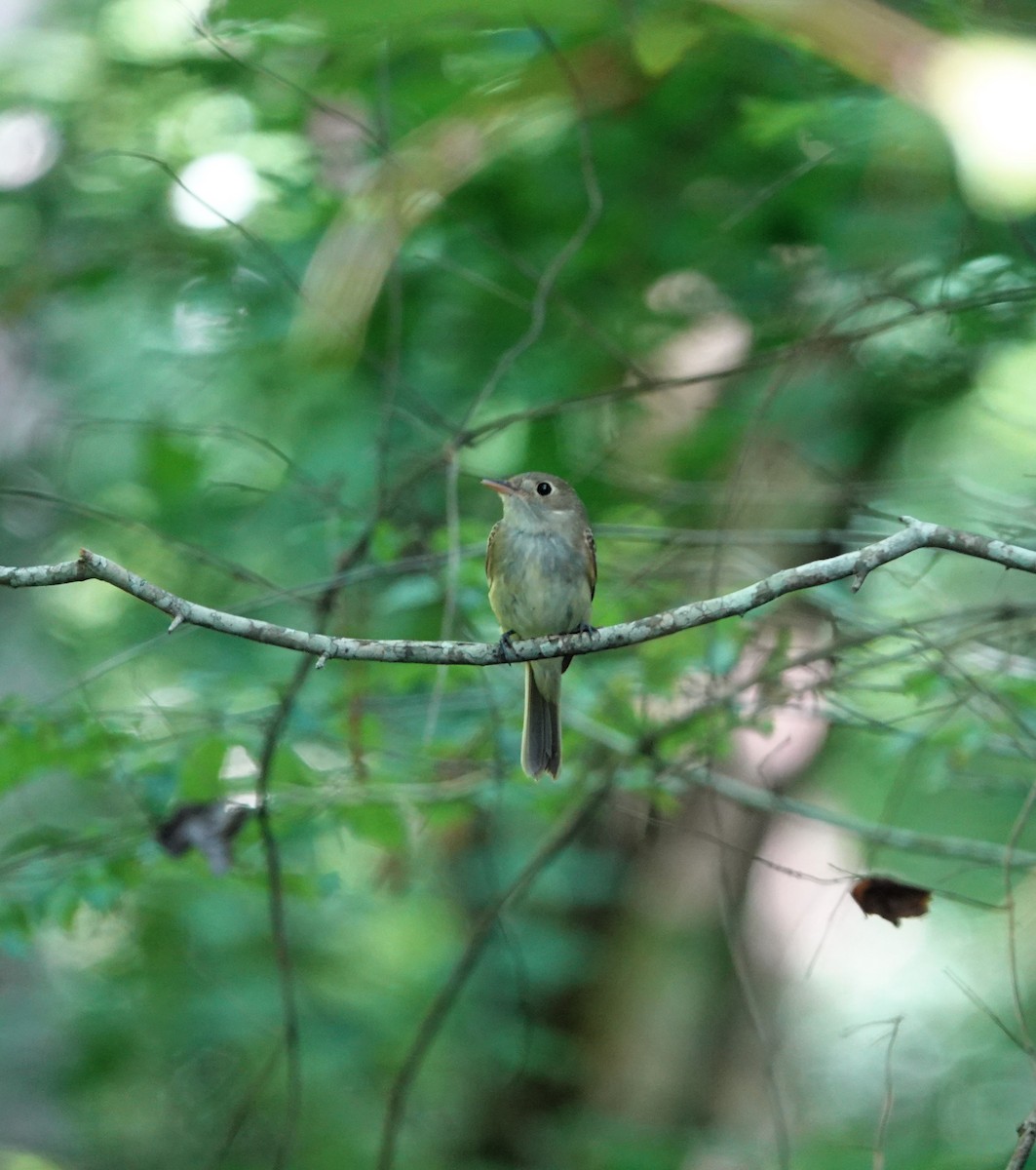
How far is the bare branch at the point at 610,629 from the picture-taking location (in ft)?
8.51

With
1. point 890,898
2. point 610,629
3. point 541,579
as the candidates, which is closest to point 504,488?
point 541,579

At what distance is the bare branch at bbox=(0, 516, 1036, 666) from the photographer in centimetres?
259

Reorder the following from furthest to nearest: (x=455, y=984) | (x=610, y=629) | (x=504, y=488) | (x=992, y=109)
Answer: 1. (x=504, y=488)
2. (x=455, y=984)
3. (x=610, y=629)
4. (x=992, y=109)

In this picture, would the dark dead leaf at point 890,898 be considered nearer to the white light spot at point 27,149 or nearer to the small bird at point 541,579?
the small bird at point 541,579

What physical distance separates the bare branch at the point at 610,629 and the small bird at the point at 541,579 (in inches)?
58.3

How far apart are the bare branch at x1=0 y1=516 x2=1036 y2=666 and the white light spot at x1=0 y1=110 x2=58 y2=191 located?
473 cm

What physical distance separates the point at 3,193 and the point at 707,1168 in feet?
19.4

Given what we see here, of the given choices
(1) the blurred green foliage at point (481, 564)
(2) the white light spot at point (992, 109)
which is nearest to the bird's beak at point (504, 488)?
(1) the blurred green foliage at point (481, 564)

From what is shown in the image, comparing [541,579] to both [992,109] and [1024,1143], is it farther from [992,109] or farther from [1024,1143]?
[992,109]

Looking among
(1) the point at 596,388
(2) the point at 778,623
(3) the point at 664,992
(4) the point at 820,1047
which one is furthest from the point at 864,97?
(4) the point at 820,1047

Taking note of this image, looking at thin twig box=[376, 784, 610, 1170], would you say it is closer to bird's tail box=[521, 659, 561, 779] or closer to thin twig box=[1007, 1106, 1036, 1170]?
bird's tail box=[521, 659, 561, 779]

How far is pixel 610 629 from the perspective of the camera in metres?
3.07

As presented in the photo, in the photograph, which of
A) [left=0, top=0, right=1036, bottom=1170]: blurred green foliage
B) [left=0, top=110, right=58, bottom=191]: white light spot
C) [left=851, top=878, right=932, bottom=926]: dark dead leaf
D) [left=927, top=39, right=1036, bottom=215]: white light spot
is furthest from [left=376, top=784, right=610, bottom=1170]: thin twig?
[left=0, top=110, right=58, bottom=191]: white light spot

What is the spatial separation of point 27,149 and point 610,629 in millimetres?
5435
